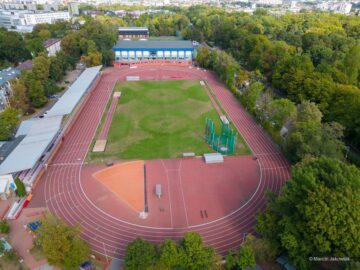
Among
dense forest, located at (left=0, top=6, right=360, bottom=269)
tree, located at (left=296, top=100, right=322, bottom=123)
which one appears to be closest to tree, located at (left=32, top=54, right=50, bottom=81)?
dense forest, located at (left=0, top=6, right=360, bottom=269)

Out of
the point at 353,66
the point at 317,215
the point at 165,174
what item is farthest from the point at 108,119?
the point at 353,66

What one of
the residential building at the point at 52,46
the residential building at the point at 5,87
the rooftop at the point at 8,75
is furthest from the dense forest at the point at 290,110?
the rooftop at the point at 8,75

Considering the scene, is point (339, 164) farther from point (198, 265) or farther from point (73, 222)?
point (73, 222)

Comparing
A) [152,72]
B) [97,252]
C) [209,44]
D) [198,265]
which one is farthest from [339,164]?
[209,44]

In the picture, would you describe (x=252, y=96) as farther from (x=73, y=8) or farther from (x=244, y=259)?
(x=73, y=8)

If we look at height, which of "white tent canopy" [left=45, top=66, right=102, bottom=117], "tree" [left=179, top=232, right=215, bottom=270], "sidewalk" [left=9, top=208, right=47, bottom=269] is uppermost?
"white tent canopy" [left=45, top=66, right=102, bottom=117]

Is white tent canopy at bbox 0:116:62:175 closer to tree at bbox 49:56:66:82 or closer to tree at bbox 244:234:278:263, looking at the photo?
tree at bbox 49:56:66:82

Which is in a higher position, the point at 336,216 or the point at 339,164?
the point at 339,164
